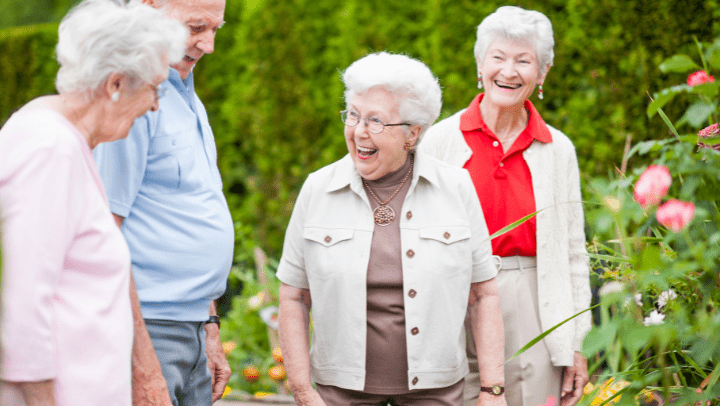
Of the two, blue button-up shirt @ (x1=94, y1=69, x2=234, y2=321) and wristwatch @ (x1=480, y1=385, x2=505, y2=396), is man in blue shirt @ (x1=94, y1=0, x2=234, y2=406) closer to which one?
blue button-up shirt @ (x1=94, y1=69, x2=234, y2=321)

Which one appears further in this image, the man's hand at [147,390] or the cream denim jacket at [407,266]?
the cream denim jacket at [407,266]

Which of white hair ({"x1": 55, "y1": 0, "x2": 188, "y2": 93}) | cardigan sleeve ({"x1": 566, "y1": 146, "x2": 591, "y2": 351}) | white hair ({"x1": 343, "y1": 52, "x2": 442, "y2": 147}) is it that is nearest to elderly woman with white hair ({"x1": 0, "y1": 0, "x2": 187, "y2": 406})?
white hair ({"x1": 55, "y1": 0, "x2": 188, "y2": 93})

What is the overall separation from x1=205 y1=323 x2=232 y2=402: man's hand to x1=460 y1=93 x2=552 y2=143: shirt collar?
1.22 meters

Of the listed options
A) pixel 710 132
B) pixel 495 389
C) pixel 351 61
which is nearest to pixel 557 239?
pixel 495 389

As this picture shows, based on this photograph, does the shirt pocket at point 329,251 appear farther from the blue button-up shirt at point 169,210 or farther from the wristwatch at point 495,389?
the wristwatch at point 495,389

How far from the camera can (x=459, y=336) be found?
2.13 meters

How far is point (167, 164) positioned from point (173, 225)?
167 millimetres

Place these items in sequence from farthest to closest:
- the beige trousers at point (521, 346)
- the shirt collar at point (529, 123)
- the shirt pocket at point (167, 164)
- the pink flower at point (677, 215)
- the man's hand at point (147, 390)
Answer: the shirt collar at point (529, 123) < the beige trousers at point (521, 346) < the shirt pocket at point (167, 164) < the man's hand at point (147, 390) < the pink flower at point (677, 215)

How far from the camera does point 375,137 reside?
208 centimetres

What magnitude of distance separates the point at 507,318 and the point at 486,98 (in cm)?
86

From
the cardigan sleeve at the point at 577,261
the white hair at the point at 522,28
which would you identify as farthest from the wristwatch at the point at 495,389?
the white hair at the point at 522,28

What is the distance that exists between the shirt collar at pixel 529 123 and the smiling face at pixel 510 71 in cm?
9

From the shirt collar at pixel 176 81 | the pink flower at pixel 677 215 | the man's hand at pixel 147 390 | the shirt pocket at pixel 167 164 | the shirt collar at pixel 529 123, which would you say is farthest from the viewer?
the shirt collar at pixel 529 123

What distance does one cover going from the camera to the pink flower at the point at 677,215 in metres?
1.23
